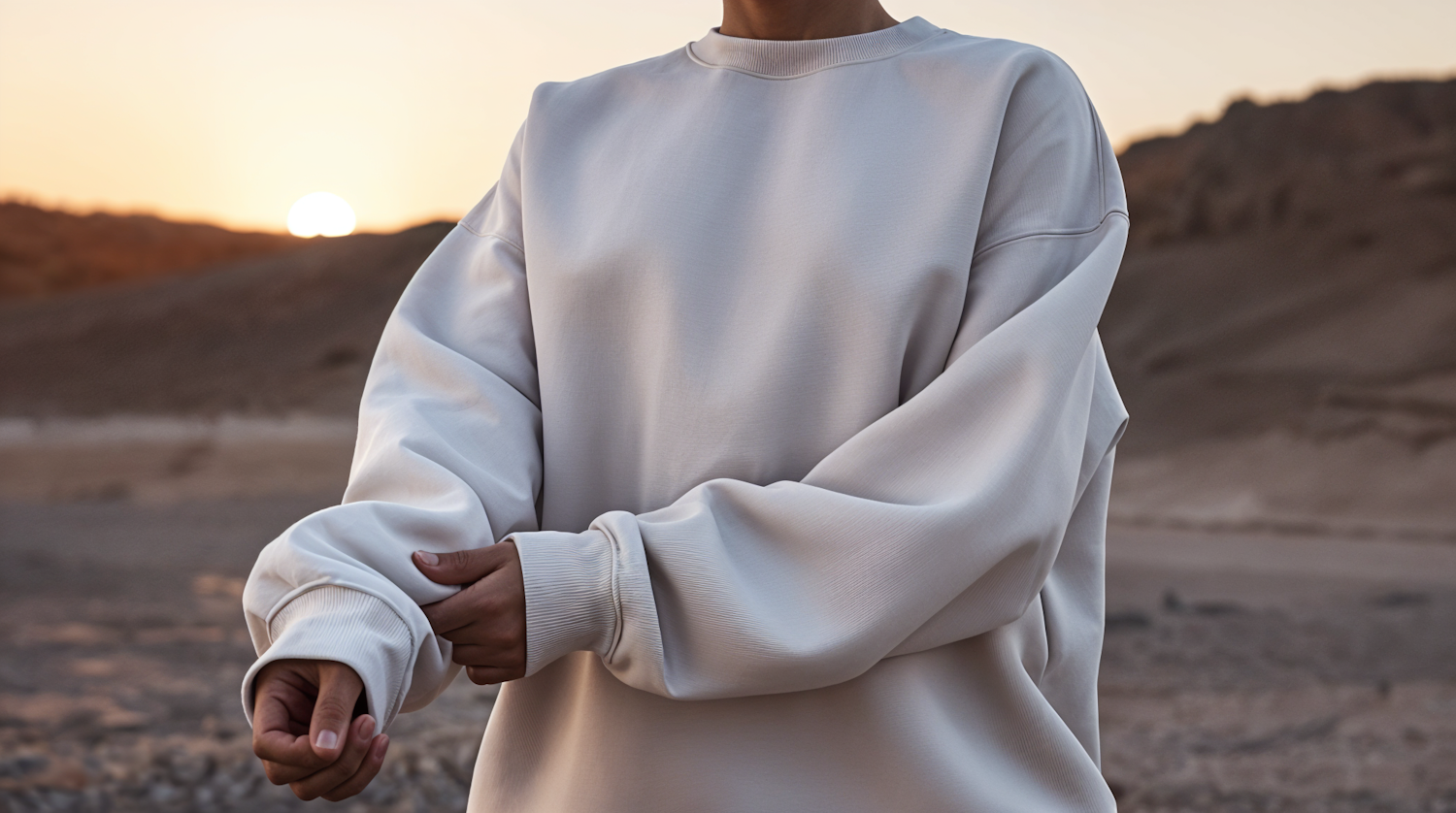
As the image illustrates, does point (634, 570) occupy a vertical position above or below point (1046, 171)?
below

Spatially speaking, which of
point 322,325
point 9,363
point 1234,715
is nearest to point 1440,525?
point 1234,715

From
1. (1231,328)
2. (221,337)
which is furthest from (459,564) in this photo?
(221,337)

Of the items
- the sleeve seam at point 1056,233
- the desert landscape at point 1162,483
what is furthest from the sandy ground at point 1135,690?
the sleeve seam at point 1056,233

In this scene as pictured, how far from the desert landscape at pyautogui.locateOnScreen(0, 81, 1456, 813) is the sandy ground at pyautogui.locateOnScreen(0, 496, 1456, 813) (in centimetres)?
2

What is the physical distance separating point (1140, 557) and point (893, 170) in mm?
7047

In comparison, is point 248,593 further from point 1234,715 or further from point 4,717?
point 1234,715

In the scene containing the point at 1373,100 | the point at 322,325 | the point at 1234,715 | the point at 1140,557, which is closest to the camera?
the point at 1234,715

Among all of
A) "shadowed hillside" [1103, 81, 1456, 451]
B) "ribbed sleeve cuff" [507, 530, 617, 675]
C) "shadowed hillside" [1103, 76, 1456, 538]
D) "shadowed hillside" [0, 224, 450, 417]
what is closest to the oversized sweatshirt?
"ribbed sleeve cuff" [507, 530, 617, 675]

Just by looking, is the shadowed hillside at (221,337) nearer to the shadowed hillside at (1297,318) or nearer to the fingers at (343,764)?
the shadowed hillside at (1297,318)

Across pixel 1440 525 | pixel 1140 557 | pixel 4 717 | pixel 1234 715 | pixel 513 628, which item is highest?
pixel 513 628

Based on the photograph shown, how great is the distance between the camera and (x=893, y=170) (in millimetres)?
900

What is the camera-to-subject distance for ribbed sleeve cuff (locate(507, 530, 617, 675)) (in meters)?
0.74

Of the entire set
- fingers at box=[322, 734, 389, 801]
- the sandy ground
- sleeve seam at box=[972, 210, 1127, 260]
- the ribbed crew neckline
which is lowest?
the sandy ground

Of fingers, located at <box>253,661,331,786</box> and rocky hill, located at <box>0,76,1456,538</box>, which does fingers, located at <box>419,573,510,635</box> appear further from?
rocky hill, located at <box>0,76,1456,538</box>
